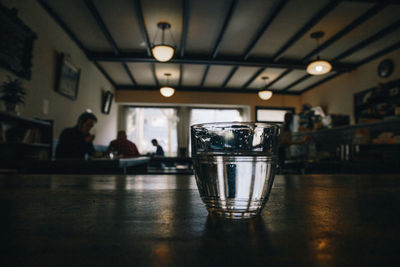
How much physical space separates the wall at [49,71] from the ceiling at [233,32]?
8.9 inches

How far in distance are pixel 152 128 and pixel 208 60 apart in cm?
444

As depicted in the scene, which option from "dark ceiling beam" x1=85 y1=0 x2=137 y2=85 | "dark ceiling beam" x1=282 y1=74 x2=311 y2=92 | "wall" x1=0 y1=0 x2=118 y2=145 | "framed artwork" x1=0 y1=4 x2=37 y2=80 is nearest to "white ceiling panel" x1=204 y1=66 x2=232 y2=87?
"dark ceiling beam" x1=282 y1=74 x2=311 y2=92

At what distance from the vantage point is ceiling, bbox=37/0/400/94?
395 cm

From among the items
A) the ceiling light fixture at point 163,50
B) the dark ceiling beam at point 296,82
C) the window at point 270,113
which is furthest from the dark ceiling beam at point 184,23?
the window at point 270,113

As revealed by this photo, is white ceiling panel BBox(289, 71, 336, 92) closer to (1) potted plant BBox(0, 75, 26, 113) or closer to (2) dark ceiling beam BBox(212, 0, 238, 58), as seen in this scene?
(2) dark ceiling beam BBox(212, 0, 238, 58)

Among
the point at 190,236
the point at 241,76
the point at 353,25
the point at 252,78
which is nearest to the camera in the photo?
the point at 190,236

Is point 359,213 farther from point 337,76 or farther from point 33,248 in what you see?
point 337,76

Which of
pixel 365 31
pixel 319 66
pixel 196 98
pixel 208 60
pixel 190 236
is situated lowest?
pixel 190 236

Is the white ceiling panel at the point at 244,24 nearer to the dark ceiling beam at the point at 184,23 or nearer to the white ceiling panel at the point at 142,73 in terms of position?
the dark ceiling beam at the point at 184,23

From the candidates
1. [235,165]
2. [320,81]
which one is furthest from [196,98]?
[235,165]

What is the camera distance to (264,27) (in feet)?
15.0

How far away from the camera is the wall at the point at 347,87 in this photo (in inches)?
223

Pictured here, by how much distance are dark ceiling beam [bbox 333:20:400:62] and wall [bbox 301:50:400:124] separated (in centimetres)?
76

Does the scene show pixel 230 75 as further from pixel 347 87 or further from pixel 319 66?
pixel 347 87
